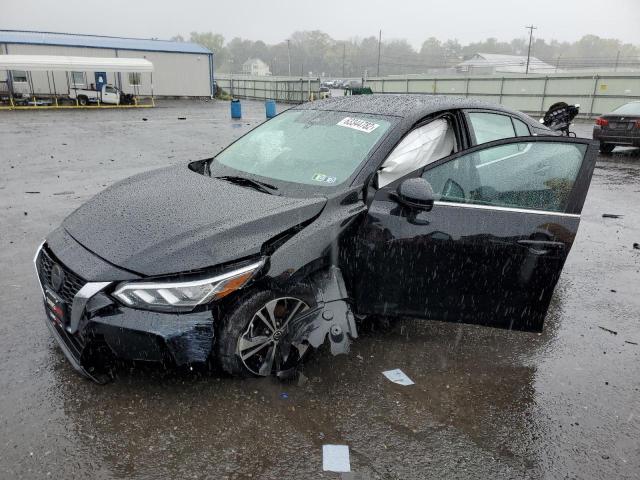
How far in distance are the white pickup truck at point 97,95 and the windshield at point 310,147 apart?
28988mm

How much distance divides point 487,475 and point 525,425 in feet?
1.75

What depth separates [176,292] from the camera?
264cm

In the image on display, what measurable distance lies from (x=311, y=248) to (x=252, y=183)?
805 millimetres

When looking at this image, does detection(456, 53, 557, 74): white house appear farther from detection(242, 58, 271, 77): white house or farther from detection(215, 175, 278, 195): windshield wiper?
detection(215, 175, 278, 195): windshield wiper

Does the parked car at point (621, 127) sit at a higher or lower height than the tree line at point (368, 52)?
lower

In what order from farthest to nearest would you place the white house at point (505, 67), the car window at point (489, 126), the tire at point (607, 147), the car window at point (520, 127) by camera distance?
the white house at point (505, 67) < the tire at point (607, 147) < the car window at point (520, 127) < the car window at point (489, 126)

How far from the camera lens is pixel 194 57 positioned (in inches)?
1497

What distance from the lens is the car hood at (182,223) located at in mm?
2684

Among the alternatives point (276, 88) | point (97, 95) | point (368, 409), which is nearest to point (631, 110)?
point (368, 409)

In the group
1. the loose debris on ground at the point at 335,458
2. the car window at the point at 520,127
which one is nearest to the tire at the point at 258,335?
the loose debris on ground at the point at 335,458

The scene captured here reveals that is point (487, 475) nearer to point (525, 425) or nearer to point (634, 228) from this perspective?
point (525, 425)

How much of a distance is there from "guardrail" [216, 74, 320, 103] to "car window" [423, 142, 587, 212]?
103ft

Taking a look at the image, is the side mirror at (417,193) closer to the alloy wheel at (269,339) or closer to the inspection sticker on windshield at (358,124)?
the inspection sticker on windshield at (358,124)

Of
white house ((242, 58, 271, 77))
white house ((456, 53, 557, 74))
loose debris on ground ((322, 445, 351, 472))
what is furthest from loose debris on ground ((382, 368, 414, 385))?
white house ((242, 58, 271, 77))
